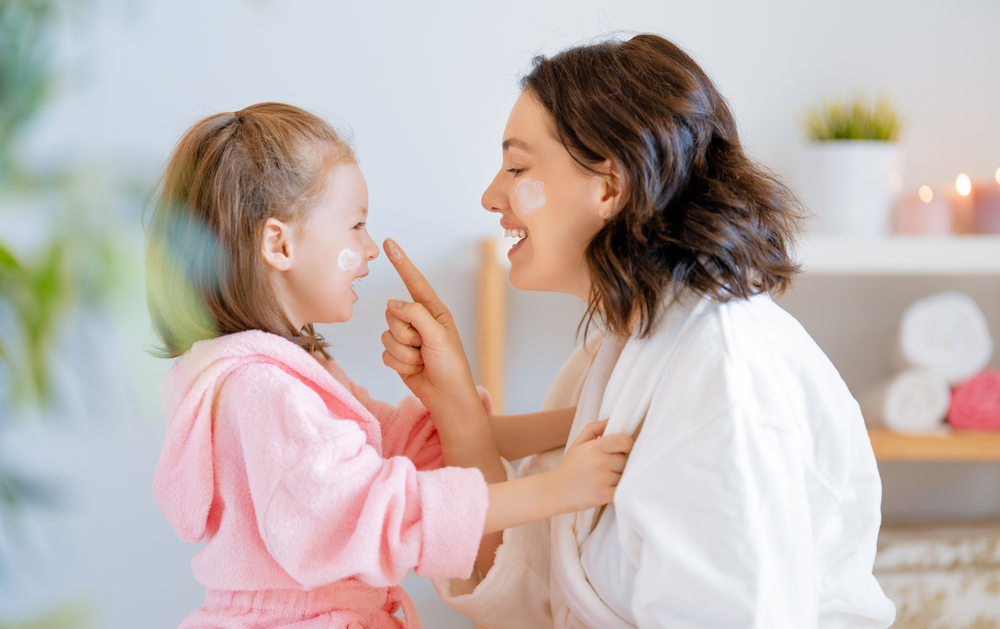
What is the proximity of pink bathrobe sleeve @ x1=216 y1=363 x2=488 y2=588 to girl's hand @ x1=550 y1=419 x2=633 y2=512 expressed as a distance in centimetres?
8

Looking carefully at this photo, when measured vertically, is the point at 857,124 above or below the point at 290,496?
above

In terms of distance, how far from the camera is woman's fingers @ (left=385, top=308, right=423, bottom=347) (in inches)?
39.4

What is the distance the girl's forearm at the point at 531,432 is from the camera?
1088mm

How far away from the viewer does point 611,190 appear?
88cm

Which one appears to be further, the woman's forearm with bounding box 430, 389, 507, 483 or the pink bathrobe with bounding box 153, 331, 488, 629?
the woman's forearm with bounding box 430, 389, 507, 483

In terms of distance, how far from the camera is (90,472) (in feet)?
4.21

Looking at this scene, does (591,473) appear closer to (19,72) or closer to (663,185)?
(663,185)

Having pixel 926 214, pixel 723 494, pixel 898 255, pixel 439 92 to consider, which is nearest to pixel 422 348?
pixel 723 494

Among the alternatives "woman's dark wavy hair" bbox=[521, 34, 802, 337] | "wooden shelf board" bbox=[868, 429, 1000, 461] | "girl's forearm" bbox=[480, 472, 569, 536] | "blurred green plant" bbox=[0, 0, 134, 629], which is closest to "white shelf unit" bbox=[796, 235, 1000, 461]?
"wooden shelf board" bbox=[868, 429, 1000, 461]

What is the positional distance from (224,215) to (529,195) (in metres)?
0.31

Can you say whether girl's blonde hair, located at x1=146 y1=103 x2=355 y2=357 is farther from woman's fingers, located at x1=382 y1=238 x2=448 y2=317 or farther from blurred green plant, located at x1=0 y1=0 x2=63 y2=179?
blurred green plant, located at x1=0 y1=0 x2=63 y2=179

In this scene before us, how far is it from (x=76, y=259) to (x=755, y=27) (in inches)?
51.8

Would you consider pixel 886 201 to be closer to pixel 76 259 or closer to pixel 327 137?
pixel 327 137

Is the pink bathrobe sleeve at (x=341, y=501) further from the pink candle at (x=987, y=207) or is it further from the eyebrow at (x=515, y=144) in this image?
the pink candle at (x=987, y=207)
